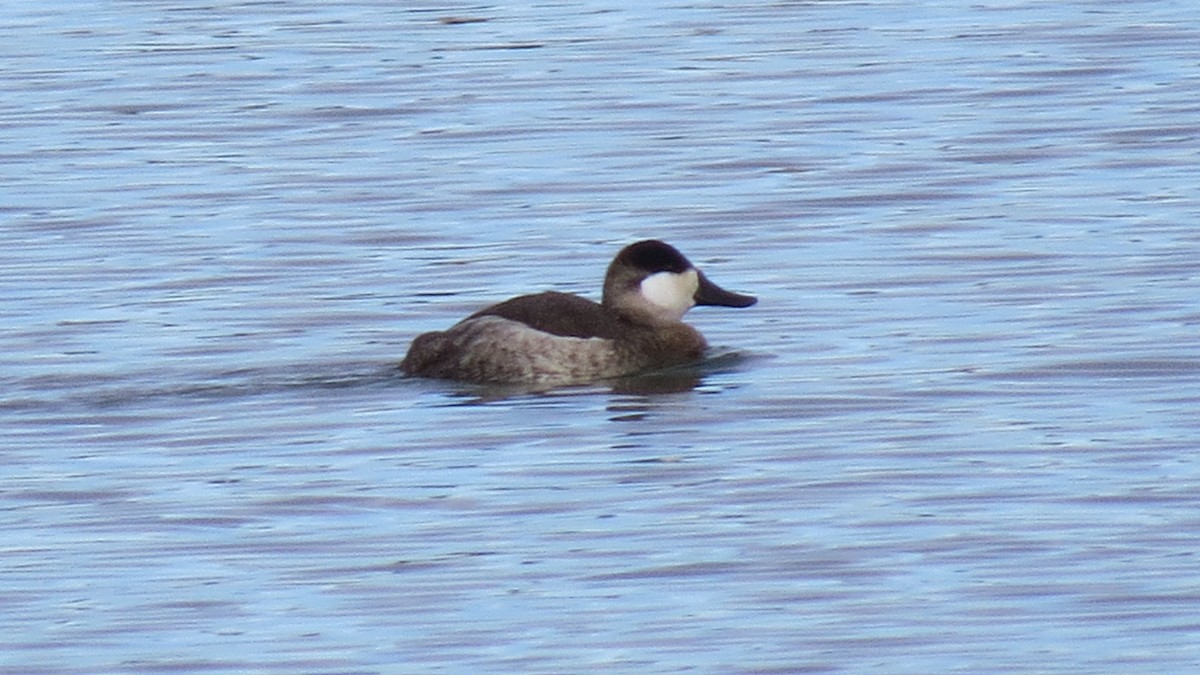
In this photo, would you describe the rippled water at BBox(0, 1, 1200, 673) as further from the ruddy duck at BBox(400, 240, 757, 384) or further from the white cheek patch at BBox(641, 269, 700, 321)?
the white cheek patch at BBox(641, 269, 700, 321)

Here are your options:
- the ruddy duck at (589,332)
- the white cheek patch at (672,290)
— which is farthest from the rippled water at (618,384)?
the white cheek patch at (672,290)

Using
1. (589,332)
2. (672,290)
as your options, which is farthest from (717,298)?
(589,332)

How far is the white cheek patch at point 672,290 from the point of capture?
44.7ft

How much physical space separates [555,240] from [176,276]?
2.17 metres

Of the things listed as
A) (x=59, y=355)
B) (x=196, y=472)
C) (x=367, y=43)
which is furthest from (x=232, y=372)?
(x=367, y=43)

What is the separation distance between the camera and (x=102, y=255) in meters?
16.3

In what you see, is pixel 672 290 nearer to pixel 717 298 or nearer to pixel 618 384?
pixel 717 298

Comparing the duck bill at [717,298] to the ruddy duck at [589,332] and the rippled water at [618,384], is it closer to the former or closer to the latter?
the ruddy duck at [589,332]

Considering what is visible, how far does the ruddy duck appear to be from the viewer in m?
12.9

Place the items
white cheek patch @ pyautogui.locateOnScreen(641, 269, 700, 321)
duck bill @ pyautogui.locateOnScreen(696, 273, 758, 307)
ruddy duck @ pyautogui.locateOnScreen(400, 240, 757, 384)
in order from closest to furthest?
1. ruddy duck @ pyautogui.locateOnScreen(400, 240, 757, 384)
2. white cheek patch @ pyautogui.locateOnScreen(641, 269, 700, 321)
3. duck bill @ pyautogui.locateOnScreen(696, 273, 758, 307)

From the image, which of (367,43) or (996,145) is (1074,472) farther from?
(367,43)

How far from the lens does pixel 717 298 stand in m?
13.8

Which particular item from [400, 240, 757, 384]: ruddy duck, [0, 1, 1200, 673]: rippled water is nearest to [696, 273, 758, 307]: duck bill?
[400, 240, 757, 384]: ruddy duck

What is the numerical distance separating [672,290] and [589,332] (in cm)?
62
